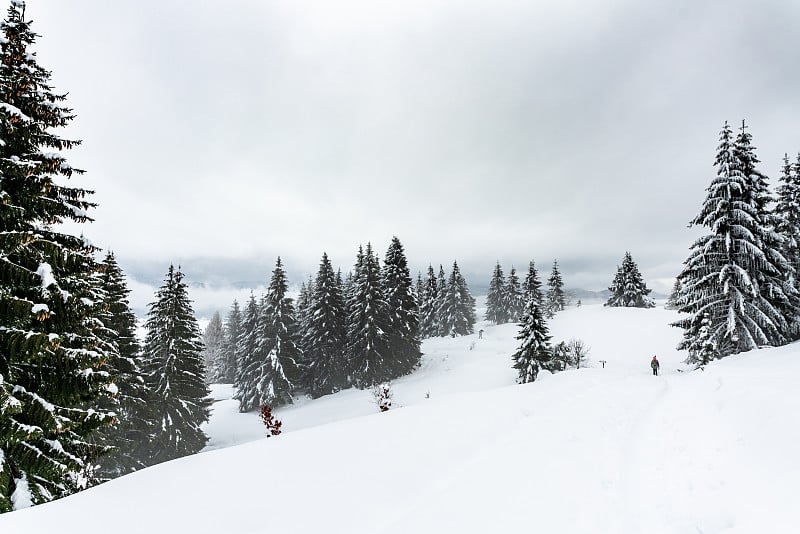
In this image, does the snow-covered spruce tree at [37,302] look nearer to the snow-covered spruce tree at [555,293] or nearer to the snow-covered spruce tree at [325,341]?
the snow-covered spruce tree at [325,341]

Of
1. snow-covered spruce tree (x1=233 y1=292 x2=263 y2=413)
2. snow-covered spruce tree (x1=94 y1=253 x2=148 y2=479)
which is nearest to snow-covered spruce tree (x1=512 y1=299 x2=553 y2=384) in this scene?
snow-covered spruce tree (x1=94 y1=253 x2=148 y2=479)

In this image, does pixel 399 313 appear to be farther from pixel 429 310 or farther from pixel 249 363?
pixel 429 310

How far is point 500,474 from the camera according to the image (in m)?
6.47

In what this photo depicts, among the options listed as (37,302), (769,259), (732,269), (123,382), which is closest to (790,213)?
(769,259)

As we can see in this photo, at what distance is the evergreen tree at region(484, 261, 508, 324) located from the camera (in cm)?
7294

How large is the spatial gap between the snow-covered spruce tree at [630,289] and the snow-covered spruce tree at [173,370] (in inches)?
2772

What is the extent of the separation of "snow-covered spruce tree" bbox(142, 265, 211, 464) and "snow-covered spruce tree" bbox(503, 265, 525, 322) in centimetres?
5905

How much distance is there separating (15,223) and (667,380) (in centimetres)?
2373

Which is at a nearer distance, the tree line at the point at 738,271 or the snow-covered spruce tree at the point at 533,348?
the tree line at the point at 738,271

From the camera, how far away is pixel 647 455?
7.75 metres

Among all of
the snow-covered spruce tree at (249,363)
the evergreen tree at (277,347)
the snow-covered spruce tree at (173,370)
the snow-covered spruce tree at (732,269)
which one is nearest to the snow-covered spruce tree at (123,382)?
the snow-covered spruce tree at (173,370)

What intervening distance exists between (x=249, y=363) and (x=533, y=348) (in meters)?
30.3

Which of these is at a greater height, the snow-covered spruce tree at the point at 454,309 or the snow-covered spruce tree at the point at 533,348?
the snow-covered spruce tree at the point at 454,309

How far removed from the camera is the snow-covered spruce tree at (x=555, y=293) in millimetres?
73625
